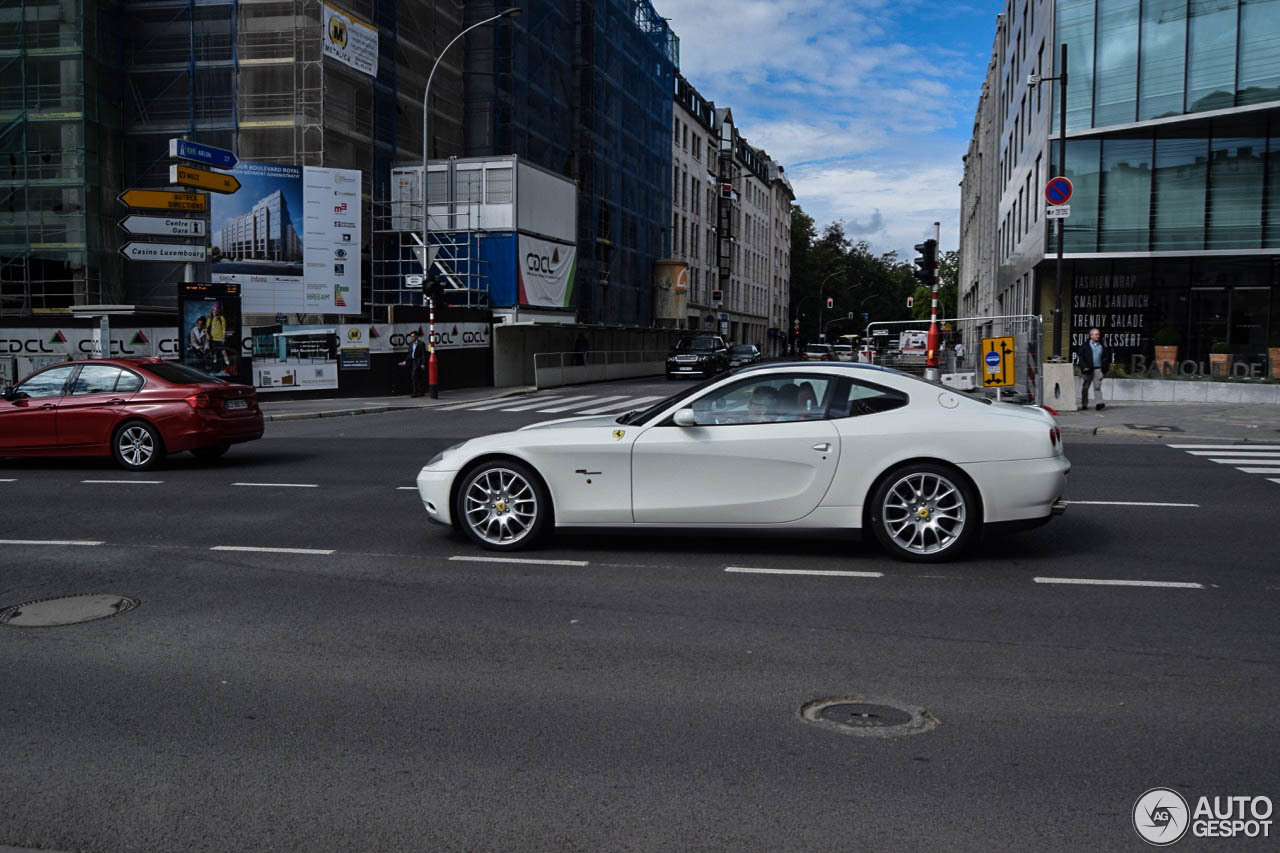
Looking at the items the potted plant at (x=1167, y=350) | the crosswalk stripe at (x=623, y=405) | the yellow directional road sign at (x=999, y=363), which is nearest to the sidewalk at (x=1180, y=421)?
the yellow directional road sign at (x=999, y=363)

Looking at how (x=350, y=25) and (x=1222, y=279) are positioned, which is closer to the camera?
(x=1222, y=279)

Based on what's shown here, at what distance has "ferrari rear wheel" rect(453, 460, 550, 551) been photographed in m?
7.99

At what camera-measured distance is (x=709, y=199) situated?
8206 centimetres

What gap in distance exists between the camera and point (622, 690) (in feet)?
16.1

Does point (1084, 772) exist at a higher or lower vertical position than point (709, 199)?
lower

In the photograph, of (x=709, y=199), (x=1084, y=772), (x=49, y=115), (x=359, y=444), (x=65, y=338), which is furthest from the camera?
(x=709, y=199)

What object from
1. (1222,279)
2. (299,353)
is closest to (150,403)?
(299,353)

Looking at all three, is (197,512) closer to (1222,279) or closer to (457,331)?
(457,331)

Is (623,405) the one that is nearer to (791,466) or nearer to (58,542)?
(58,542)

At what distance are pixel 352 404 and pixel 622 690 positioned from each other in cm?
2275

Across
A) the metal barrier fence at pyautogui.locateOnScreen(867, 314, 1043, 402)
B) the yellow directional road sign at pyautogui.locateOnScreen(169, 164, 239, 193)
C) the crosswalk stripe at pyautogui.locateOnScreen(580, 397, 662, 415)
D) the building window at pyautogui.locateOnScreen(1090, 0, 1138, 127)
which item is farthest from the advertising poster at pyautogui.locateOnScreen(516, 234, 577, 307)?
the building window at pyautogui.locateOnScreen(1090, 0, 1138, 127)

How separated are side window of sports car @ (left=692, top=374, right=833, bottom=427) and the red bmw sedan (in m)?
8.18

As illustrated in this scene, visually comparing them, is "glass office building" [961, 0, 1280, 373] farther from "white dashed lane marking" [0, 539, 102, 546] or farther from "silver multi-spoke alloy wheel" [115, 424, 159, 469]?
"white dashed lane marking" [0, 539, 102, 546]

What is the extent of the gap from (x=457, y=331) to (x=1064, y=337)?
17979 mm
